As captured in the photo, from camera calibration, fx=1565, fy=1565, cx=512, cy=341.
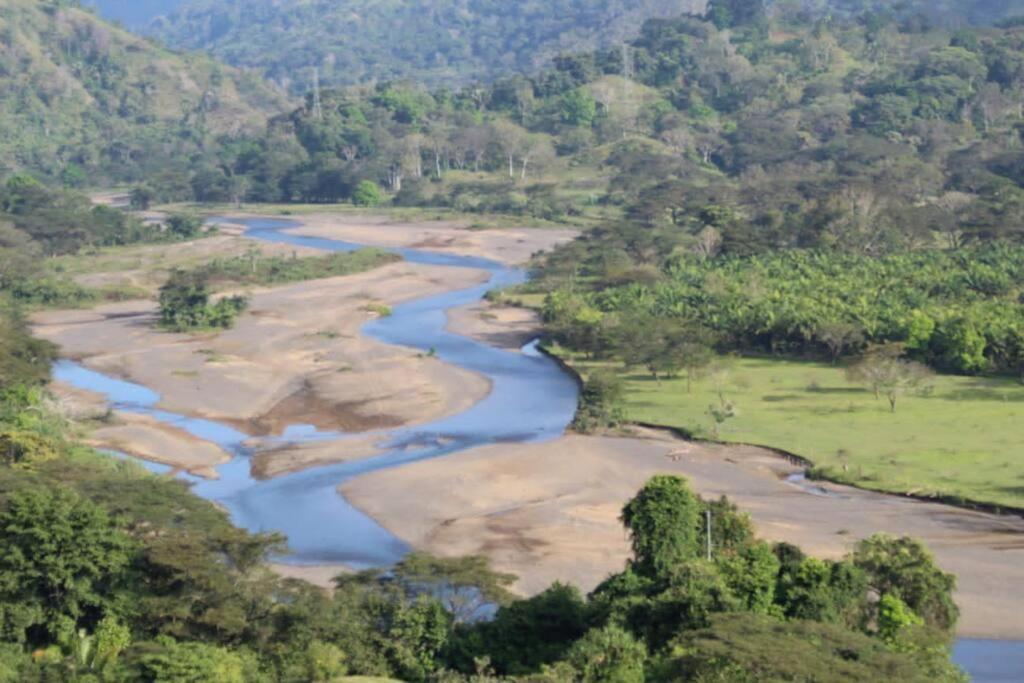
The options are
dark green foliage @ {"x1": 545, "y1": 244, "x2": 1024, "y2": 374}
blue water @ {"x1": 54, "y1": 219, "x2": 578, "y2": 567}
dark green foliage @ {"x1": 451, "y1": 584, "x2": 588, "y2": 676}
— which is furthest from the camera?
dark green foliage @ {"x1": 545, "y1": 244, "x2": 1024, "y2": 374}

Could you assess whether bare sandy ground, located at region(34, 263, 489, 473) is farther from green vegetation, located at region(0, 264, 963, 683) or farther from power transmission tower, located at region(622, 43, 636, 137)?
power transmission tower, located at region(622, 43, 636, 137)

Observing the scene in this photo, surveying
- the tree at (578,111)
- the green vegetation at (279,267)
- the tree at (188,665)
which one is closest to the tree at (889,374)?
the tree at (188,665)

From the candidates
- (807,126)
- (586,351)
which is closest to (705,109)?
(807,126)

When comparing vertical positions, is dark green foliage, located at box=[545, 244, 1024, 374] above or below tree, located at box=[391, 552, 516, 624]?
above

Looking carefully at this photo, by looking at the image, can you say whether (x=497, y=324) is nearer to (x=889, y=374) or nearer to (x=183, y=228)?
(x=889, y=374)

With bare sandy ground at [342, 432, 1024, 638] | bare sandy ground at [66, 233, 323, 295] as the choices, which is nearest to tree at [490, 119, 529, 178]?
bare sandy ground at [66, 233, 323, 295]

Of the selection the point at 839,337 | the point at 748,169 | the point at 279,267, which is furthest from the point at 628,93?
the point at 839,337

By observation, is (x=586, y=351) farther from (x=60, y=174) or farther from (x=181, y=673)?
(x=60, y=174)
